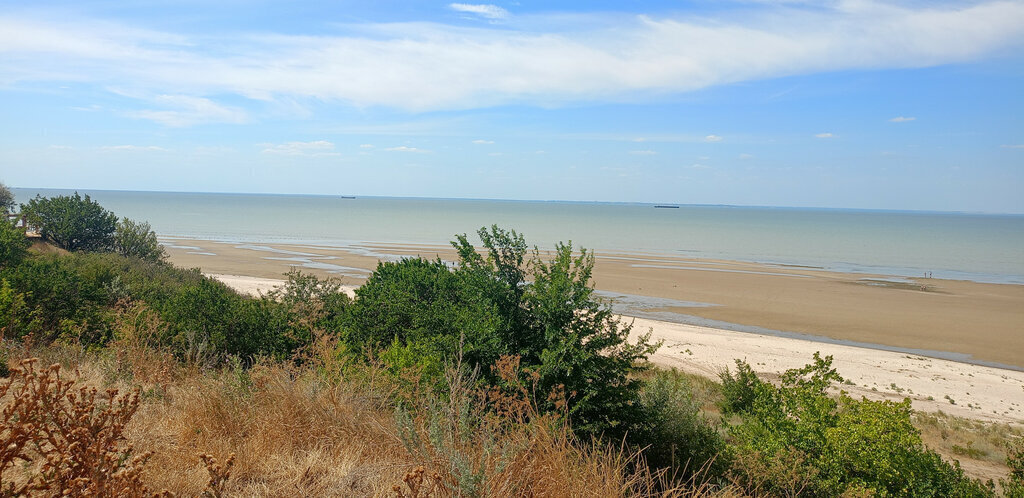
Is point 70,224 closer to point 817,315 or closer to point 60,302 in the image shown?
point 60,302

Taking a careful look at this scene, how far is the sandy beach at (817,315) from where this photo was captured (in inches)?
813

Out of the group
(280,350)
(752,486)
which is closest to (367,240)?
(280,350)

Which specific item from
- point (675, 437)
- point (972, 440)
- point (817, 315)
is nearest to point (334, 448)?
point (675, 437)

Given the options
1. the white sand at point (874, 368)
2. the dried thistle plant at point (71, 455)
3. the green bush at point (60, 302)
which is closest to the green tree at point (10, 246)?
the green bush at point (60, 302)

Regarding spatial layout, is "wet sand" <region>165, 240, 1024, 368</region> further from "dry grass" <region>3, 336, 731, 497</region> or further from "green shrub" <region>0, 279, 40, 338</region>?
"dry grass" <region>3, 336, 731, 497</region>

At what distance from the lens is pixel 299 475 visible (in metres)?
4.46

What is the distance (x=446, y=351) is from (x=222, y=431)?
13.2 feet

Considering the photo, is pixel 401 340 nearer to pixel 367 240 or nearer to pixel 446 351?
pixel 446 351

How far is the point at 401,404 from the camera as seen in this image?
6.67 metres

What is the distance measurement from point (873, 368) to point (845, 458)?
53.9ft

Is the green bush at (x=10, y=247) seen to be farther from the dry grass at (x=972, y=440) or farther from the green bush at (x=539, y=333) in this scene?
the dry grass at (x=972, y=440)

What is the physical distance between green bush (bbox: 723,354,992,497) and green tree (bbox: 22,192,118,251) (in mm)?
26413

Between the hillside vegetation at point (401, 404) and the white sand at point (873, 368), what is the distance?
6.67 meters

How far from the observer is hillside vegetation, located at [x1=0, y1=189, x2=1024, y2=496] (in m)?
4.09
